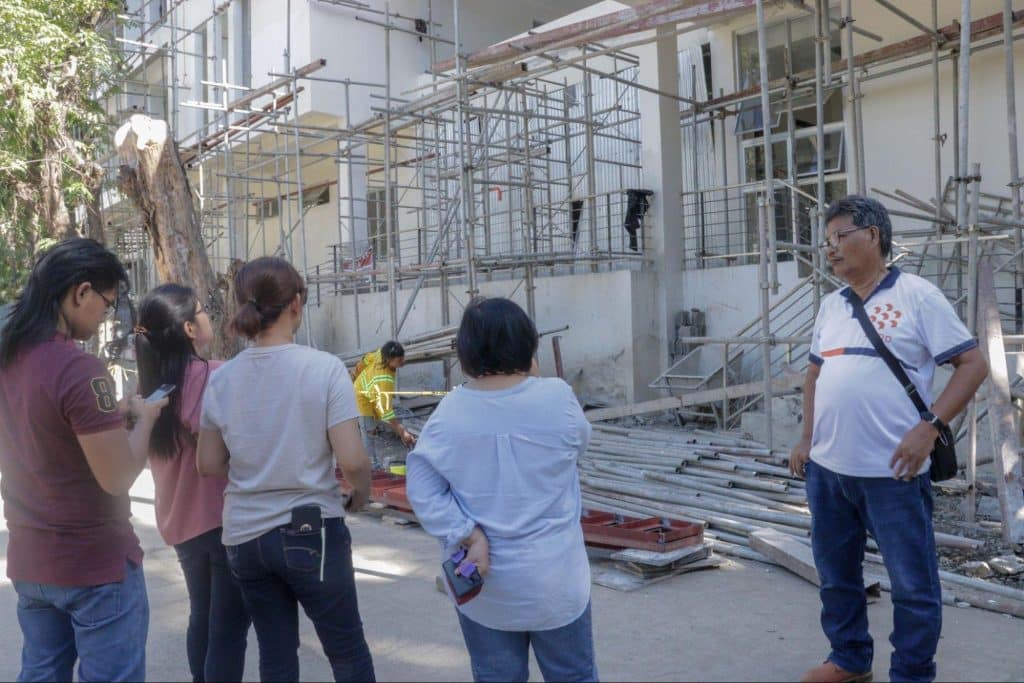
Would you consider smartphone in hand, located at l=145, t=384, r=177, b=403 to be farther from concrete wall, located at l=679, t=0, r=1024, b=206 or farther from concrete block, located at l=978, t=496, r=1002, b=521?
concrete wall, located at l=679, t=0, r=1024, b=206

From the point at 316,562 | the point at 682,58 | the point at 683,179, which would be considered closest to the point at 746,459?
the point at 316,562

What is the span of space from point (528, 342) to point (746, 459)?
218 inches

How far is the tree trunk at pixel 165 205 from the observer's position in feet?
21.0

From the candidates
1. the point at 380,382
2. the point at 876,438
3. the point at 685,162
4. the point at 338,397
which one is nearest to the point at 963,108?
the point at 876,438

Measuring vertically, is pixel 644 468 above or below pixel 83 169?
below

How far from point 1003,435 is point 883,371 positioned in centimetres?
245

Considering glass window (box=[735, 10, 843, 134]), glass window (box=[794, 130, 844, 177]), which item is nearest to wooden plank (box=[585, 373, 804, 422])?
glass window (box=[794, 130, 844, 177])

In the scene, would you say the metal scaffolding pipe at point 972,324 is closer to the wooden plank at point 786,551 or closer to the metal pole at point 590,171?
the wooden plank at point 786,551

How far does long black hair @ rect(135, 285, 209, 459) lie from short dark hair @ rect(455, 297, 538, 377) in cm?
121

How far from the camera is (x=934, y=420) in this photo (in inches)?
126

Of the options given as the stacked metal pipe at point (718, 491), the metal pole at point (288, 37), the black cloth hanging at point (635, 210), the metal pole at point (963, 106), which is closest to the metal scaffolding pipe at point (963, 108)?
the metal pole at point (963, 106)

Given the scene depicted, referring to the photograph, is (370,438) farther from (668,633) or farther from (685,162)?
(668,633)

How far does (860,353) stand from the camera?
3361mm

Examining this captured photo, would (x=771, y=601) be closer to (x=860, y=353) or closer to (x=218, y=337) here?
(x=860, y=353)
